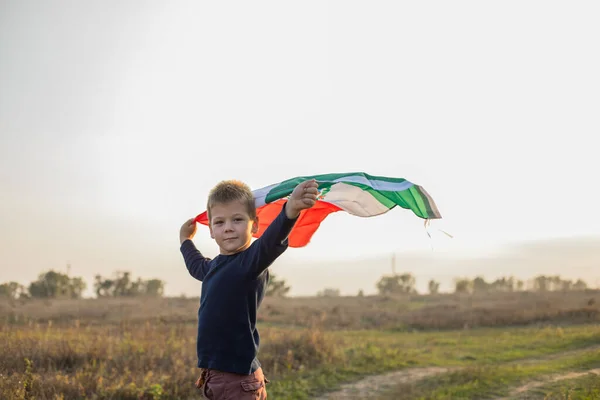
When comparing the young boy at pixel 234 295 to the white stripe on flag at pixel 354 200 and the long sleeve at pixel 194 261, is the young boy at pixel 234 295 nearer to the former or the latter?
the long sleeve at pixel 194 261

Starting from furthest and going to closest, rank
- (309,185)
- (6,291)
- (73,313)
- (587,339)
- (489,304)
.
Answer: (6,291), (489,304), (73,313), (587,339), (309,185)

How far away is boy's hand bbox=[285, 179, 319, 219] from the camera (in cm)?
330

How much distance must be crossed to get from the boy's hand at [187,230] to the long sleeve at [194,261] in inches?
2.7

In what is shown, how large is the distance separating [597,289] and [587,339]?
16.2 metres

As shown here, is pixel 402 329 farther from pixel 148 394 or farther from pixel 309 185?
pixel 309 185

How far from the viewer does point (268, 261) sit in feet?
11.6

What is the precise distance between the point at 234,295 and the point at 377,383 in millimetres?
7717

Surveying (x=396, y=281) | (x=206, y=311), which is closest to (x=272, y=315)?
(x=206, y=311)

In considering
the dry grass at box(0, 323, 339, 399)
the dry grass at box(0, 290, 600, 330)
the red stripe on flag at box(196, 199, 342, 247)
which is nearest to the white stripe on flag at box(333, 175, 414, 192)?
the red stripe on flag at box(196, 199, 342, 247)

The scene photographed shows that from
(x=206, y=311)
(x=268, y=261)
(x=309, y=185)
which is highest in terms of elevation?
(x=309, y=185)

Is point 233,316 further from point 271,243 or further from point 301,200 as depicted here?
point 301,200

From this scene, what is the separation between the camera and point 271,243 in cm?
345

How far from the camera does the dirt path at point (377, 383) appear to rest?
385 inches

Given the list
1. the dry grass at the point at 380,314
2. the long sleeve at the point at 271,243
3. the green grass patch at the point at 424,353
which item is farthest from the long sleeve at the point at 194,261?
the dry grass at the point at 380,314
